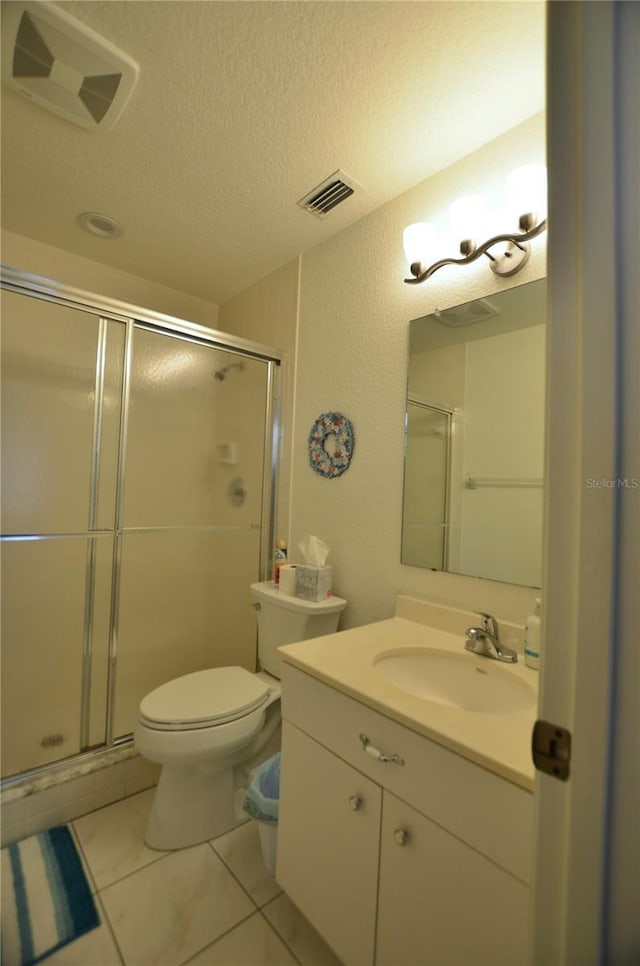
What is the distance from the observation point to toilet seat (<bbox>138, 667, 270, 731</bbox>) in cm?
134

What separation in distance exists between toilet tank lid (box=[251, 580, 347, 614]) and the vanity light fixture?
3.81 feet

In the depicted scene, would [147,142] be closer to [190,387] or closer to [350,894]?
[190,387]

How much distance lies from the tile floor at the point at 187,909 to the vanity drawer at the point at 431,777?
62 cm

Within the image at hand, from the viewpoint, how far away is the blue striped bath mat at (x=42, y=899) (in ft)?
3.51

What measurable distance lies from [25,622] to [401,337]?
1.93 m

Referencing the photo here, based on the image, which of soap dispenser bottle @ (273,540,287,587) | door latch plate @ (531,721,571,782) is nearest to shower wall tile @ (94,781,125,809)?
soap dispenser bottle @ (273,540,287,587)

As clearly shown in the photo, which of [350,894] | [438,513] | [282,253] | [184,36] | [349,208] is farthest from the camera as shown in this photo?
[282,253]

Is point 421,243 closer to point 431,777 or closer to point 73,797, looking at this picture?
point 431,777

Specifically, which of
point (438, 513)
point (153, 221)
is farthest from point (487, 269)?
point (153, 221)

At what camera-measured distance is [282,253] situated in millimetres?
1903

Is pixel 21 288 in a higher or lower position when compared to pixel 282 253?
lower

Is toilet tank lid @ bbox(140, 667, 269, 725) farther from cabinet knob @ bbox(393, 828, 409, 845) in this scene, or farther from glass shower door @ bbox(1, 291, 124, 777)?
cabinet knob @ bbox(393, 828, 409, 845)

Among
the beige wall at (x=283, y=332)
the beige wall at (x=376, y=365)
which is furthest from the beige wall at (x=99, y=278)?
the beige wall at (x=376, y=365)

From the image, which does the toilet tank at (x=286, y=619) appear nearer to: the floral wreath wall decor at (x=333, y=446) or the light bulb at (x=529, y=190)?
the floral wreath wall decor at (x=333, y=446)
